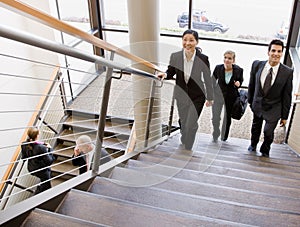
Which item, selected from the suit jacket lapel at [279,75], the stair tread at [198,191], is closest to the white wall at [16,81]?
the stair tread at [198,191]

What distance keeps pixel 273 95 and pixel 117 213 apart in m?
2.03

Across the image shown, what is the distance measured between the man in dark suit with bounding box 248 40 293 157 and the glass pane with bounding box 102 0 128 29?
3616 millimetres

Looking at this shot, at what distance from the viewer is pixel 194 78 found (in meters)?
2.83

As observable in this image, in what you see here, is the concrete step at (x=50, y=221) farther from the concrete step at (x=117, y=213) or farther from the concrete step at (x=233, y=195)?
the concrete step at (x=233, y=195)

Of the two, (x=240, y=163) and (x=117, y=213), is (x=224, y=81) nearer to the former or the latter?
(x=240, y=163)

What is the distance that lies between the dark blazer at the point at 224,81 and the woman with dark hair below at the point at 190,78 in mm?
256

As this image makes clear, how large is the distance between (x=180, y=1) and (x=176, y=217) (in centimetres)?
475

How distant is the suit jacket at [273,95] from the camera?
2789 millimetres

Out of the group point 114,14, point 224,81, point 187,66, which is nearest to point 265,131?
point 224,81

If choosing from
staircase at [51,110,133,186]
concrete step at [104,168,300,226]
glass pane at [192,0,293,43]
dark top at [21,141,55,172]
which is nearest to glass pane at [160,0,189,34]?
glass pane at [192,0,293,43]

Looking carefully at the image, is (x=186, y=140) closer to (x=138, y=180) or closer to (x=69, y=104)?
(x=138, y=180)

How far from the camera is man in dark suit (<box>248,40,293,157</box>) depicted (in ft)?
9.11

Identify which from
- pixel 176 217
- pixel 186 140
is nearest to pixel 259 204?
pixel 176 217

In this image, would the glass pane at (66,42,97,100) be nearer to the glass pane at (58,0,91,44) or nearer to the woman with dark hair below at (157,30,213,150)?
the glass pane at (58,0,91,44)
